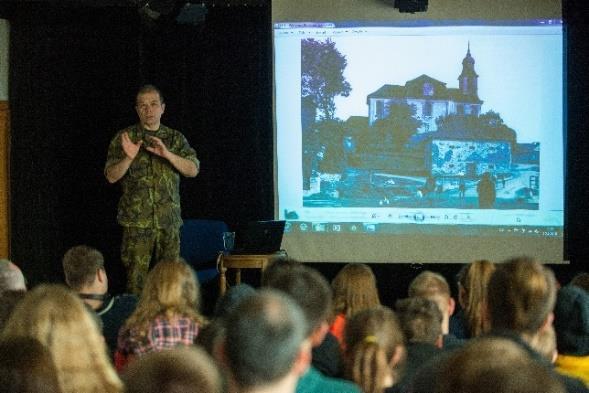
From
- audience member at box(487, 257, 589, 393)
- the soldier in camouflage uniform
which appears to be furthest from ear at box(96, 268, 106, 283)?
audience member at box(487, 257, 589, 393)

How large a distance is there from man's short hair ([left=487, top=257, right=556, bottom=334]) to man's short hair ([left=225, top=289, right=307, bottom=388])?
0.99 m

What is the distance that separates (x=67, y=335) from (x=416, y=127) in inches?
201

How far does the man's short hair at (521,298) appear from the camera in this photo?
231cm

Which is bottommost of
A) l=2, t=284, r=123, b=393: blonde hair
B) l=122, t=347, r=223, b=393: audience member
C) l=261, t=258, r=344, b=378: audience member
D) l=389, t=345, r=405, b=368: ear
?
l=261, t=258, r=344, b=378: audience member

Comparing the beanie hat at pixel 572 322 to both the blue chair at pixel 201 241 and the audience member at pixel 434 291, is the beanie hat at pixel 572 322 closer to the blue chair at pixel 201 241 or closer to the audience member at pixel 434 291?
the audience member at pixel 434 291

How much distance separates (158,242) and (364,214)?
72.4 inches

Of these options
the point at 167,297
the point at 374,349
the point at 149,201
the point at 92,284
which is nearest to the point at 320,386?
the point at 374,349

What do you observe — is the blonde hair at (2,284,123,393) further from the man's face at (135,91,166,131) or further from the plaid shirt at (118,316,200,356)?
the man's face at (135,91,166,131)

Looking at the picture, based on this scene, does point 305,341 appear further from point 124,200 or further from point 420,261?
point 420,261

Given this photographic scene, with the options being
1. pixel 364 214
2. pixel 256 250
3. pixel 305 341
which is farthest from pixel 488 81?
pixel 305 341

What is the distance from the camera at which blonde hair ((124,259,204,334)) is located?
3102 millimetres

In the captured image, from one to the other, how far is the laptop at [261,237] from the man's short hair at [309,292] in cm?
360

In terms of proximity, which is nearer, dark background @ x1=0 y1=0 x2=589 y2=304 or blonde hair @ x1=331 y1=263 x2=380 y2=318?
blonde hair @ x1=331 y1=263 x2=380 y2=318

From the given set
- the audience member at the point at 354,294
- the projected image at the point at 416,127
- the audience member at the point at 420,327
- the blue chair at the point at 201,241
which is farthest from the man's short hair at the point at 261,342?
the projected image at the point at 416,127
